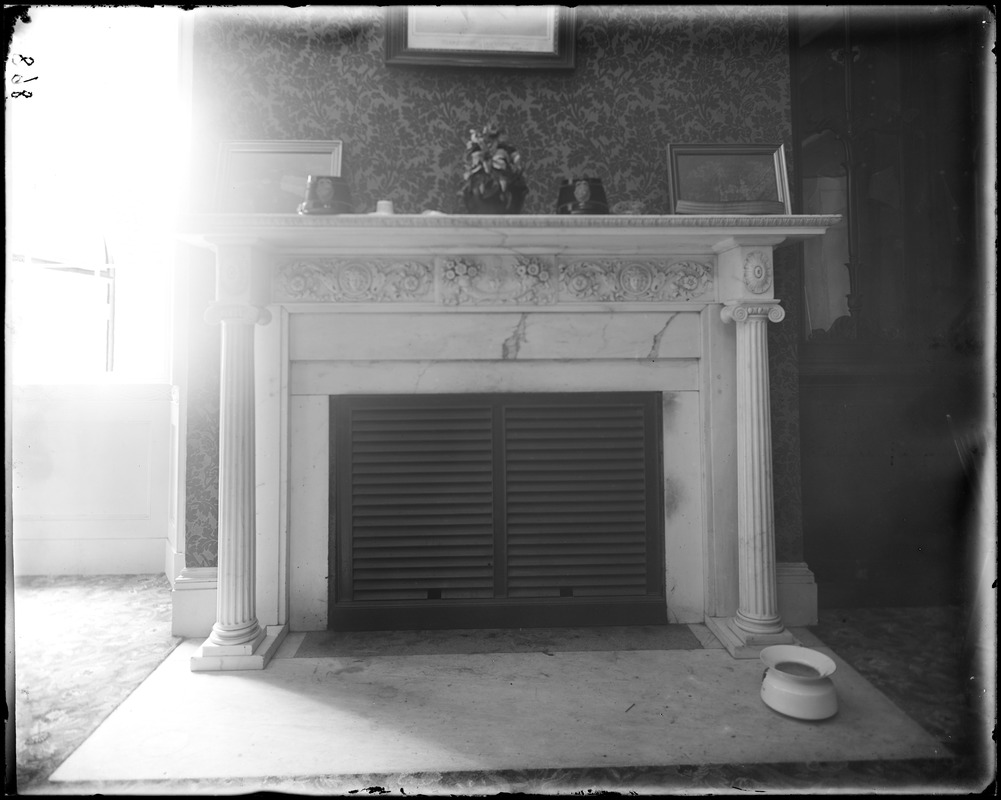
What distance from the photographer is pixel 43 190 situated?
115 inches

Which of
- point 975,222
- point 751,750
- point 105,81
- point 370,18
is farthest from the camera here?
point 105,81

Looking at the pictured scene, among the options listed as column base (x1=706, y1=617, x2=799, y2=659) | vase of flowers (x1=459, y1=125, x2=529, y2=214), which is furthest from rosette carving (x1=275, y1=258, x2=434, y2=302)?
column base (x1=706, y1=617, x2=799, y2=659)

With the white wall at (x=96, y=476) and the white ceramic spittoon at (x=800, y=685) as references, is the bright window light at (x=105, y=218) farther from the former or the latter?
the white ceramic spittoon at (x=800, y=685)

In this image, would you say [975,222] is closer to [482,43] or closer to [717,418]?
[717,418]

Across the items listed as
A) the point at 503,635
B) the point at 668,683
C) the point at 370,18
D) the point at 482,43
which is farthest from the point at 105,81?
the point at 668,683

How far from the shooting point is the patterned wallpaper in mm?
2381

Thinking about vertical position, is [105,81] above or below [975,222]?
above

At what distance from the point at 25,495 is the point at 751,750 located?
129 inches

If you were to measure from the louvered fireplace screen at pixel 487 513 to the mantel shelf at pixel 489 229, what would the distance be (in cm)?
60

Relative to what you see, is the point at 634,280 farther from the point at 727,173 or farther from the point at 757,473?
the point at 757,473

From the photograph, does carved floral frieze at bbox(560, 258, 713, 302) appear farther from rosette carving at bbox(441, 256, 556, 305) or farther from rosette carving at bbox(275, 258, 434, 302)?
rosette carving at bbox(275, 258, 434, 302)

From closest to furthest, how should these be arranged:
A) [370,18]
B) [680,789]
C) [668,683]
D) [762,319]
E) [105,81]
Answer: [680,789]
[668,683]
[762,319]
[370,18]
[105,81]

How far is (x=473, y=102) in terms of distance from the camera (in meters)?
2.44

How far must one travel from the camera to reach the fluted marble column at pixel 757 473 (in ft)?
7.27
